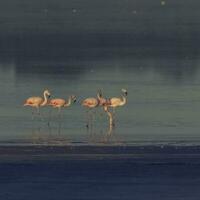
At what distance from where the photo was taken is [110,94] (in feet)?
115

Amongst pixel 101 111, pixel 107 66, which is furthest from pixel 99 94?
pixel 107 66

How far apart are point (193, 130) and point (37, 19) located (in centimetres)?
4014

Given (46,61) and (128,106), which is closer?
(128,106)

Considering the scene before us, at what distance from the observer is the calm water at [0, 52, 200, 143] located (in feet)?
90.9

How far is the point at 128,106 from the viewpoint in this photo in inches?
1273

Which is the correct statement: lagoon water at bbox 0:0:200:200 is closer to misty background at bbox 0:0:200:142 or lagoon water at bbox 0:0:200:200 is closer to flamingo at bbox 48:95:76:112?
misty background at bbox 0:0:200:142
